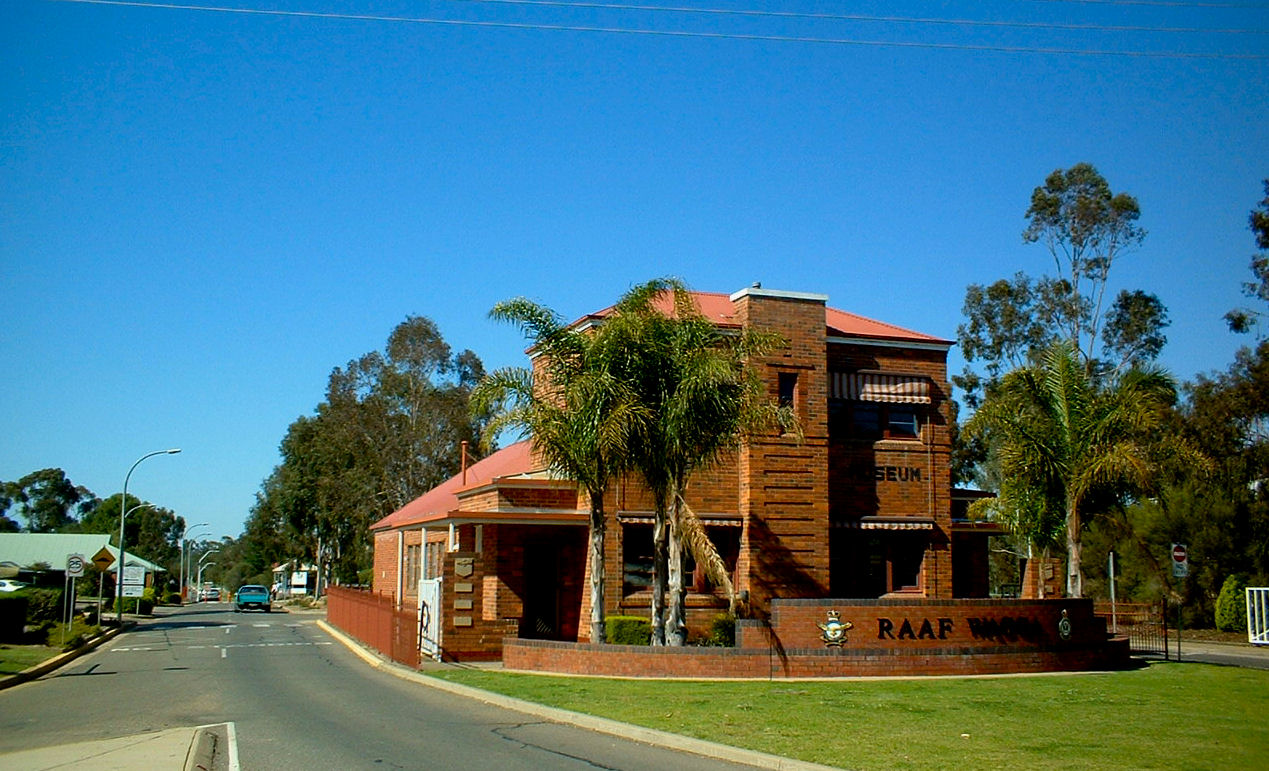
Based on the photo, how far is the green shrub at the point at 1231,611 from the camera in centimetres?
3950

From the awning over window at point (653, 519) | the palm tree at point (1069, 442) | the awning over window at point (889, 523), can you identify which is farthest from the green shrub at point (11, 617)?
the palm tree at point (1069, 442)

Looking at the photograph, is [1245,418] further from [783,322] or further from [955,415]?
[783,322]

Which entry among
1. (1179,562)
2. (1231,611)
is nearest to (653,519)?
(1179,562)

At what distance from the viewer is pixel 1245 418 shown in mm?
40125

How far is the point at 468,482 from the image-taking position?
3569cm

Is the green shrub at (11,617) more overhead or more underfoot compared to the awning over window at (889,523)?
more underfoot

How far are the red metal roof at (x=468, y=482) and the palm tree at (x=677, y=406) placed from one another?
27.3ft

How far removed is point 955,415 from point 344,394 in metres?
30.3

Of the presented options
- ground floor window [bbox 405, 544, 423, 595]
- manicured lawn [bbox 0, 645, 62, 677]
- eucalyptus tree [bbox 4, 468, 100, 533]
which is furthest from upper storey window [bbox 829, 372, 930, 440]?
eucalyptus tree [bbox 4, 468, 100, 533]

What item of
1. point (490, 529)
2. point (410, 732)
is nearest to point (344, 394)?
point (490, 529)

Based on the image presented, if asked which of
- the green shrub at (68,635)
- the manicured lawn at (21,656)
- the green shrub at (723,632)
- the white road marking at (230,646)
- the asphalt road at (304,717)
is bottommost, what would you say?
the white road marking at (230,646)

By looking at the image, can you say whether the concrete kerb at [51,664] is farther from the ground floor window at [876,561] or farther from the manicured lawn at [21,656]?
the ground floor window at [876,561]

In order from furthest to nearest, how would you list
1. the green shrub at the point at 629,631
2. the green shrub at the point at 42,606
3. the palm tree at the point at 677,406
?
the green shrub at the point at 42,606 → the green shrub at the point at 629,631 → the palm tree at the point at 677,406

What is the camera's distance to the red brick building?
24531 millimetres
